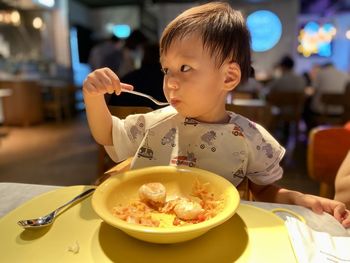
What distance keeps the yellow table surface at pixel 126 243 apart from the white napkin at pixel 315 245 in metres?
0.01

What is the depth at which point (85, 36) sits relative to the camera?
8.15m

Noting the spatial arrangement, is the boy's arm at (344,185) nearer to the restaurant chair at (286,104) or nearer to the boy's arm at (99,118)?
the boy's arm at (99,118)

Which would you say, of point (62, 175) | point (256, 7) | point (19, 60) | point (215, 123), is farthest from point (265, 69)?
point (215, 123)

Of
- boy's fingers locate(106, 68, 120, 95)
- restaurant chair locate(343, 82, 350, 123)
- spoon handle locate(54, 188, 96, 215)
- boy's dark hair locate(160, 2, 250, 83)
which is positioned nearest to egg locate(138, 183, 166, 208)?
spoon handle locate(54, 188, 96, 215)

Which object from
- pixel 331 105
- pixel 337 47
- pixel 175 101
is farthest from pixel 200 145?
pixel 337 47

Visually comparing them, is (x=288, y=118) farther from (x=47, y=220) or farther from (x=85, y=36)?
(x=85, y=36)

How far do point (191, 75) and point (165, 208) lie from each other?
0.32 m

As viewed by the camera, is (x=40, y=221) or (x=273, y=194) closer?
(x=40, y=221)

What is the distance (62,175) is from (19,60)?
188 inches

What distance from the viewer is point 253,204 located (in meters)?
0.67

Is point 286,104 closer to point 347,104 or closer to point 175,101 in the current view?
point 347,104

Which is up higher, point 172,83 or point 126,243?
point 172,83

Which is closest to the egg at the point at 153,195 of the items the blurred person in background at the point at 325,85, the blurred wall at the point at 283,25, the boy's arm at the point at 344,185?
the boy's arm at the point at 344,185

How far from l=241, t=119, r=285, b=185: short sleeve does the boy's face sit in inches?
6.4
